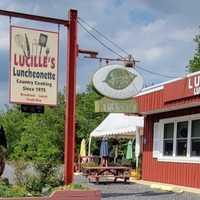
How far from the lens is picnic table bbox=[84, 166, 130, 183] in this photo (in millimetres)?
24578

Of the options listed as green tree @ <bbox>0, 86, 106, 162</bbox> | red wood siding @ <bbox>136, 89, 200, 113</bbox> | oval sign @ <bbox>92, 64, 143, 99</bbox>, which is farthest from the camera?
green tree @ <bbox>0, 86, 106, 162</bbox>

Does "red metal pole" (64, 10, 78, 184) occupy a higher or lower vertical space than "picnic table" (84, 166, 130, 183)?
higher

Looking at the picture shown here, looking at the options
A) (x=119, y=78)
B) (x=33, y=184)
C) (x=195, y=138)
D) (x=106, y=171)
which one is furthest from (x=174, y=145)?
(x=33, y=184)

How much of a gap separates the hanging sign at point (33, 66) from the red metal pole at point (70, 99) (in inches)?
14.3

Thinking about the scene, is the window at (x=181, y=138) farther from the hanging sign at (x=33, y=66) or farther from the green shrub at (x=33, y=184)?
the hanging sign at (x=33, y=66)

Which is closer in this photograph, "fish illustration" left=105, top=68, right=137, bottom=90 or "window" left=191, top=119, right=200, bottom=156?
"fish illustration" left=105, top=68, right=137, bottom=90

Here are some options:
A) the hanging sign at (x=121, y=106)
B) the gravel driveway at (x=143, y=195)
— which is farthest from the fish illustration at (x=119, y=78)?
the gravel driveway at (x=143, y=195)

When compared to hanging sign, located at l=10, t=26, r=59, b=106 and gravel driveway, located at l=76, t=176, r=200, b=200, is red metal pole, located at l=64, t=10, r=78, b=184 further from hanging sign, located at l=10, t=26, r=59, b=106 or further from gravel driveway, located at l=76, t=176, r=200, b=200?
gravel driveway, located at l=76, t=176, r=200, b=200

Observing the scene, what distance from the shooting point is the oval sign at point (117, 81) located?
18.2 metres

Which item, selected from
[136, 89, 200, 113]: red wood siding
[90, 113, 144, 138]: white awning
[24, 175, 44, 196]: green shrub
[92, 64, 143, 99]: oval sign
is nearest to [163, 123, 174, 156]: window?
[136, 89, 200, 113]: red wood siding

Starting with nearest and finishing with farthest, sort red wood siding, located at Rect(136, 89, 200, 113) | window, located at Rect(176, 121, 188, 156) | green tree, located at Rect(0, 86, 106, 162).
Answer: red wood siding, located at Rect(136, 89, 200, 113) < window, located at Rect(176, 121, 188, 156) < green tree, located at Rect(0, 86, 106, 162)

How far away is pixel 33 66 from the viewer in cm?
1374

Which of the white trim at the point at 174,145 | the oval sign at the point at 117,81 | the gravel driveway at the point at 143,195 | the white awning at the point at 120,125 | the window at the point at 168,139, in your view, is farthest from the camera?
the white awning at the point at 120,125

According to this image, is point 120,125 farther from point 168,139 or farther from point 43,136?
point 43,136
